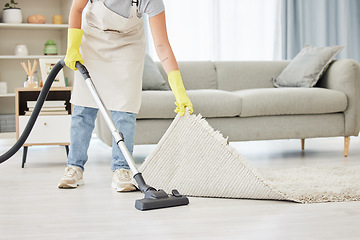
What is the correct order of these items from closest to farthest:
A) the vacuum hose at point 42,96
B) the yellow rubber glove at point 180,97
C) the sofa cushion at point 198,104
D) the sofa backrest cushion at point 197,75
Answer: the yellow rubber glove at point 180,97, the vacuum hose at point 42,96, the sofa cushion at point 198,104, the sofa backrest cushion at point 197,75

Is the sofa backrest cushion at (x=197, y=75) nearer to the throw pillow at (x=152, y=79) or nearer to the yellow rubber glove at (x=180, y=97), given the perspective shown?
the throw pillow at (x=152, y=79)

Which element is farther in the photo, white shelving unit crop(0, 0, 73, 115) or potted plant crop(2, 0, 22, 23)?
white shelving unit crop(0, 0, 73, 115)

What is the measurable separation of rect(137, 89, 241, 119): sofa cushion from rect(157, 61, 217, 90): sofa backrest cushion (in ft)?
1.84

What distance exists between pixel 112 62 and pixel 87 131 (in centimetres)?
34

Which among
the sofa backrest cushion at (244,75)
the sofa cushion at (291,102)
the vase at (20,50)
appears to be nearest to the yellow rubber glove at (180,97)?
the sofa cushion at (291,102)

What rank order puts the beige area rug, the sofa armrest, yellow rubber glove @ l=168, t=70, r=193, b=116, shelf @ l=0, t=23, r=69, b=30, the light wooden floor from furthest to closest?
shelf @ l=0, t=23, r=69, b=30
the sofa armrest
yellow rubber glove @ l=168, t=70, r=193, b=116
the beige area rug
the light wooden floor

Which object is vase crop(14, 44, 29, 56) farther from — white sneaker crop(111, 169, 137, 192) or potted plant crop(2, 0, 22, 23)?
white sneaker crop(111, 169, 137, 192)

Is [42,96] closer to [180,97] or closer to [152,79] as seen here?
[180,97]

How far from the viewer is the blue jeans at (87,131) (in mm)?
2258

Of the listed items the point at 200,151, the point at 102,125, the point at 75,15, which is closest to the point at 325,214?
the point at 200,151

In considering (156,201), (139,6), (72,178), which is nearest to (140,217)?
(156,201)

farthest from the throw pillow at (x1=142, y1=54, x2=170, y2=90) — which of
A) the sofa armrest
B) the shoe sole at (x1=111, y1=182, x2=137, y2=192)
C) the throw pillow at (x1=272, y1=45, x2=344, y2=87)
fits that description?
the shoe sole at (x1=111, y1=182, x2=137, y2=192)

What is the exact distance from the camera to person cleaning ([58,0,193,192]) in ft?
6.97

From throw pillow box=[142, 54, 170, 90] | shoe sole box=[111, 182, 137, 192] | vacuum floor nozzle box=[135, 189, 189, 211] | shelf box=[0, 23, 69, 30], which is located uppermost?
shelf box=[0, 23, 69, 30]
